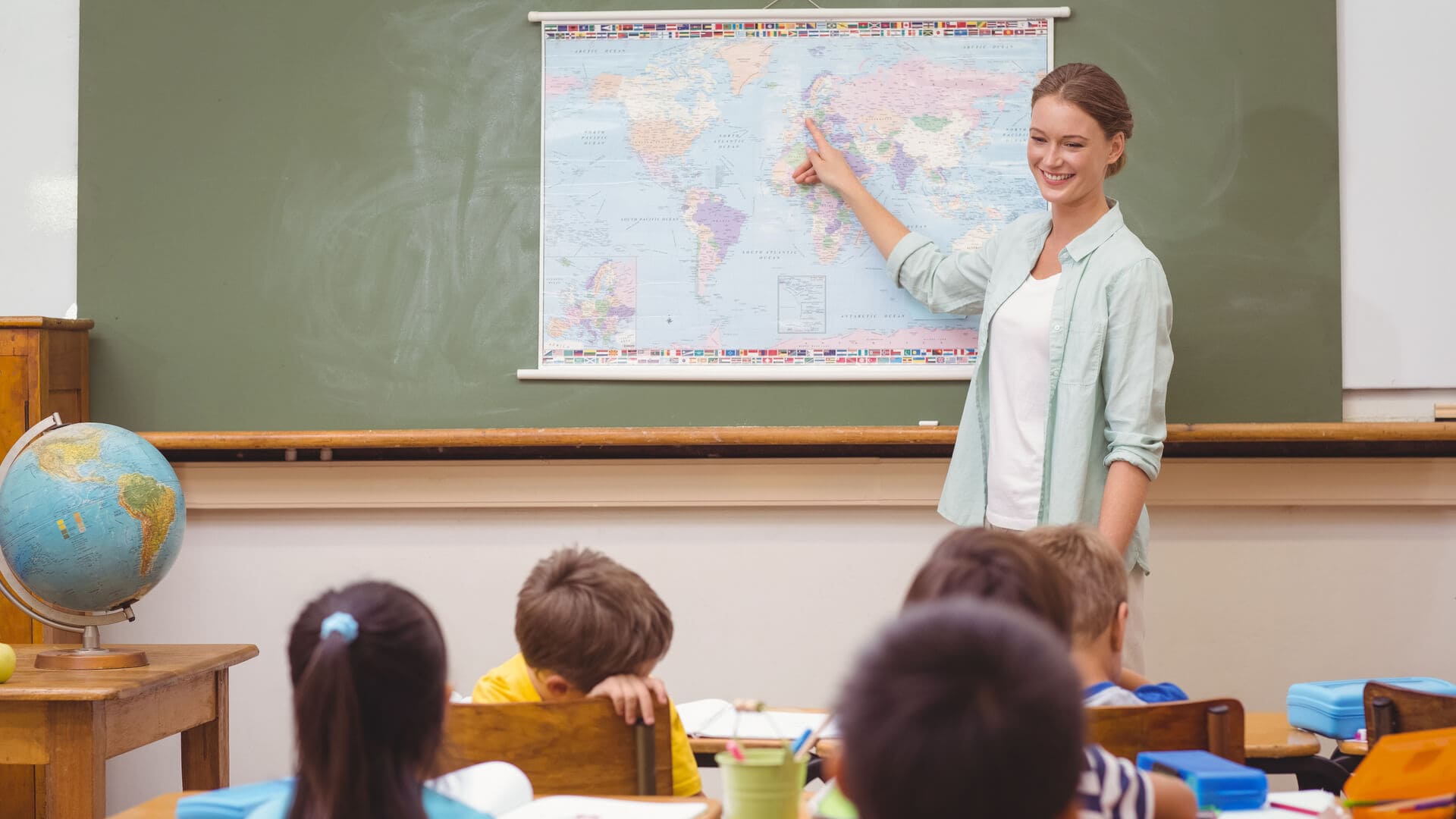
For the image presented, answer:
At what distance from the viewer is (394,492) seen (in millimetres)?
3215

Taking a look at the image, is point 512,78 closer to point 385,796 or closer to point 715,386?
point 715,386

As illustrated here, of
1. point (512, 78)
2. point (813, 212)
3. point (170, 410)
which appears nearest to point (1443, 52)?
point (813, 212)

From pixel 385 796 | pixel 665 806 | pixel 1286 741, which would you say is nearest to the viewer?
pixel 385 796

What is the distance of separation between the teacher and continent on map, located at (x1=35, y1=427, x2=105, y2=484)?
1.72m

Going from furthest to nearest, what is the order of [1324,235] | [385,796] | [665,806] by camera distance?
[1324,235], [665,806], [385,796]

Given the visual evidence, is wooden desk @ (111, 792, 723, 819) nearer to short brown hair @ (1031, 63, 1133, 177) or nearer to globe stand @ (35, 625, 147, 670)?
globe stand @ (35, 625, 147, 670)

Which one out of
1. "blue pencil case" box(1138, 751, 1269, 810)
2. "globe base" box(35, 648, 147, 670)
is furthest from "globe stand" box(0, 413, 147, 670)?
"blue pencil case" box(1138, 751, 1269, 810)

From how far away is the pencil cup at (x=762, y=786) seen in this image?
53.6 inches

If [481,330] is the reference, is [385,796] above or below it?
below

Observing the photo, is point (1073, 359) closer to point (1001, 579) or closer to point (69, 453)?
point (1001, 579)

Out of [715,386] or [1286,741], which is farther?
[715,386]

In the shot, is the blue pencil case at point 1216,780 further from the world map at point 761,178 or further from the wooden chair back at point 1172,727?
the world map at point 761,178

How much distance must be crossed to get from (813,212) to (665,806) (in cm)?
195

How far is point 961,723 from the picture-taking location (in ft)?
2.68
